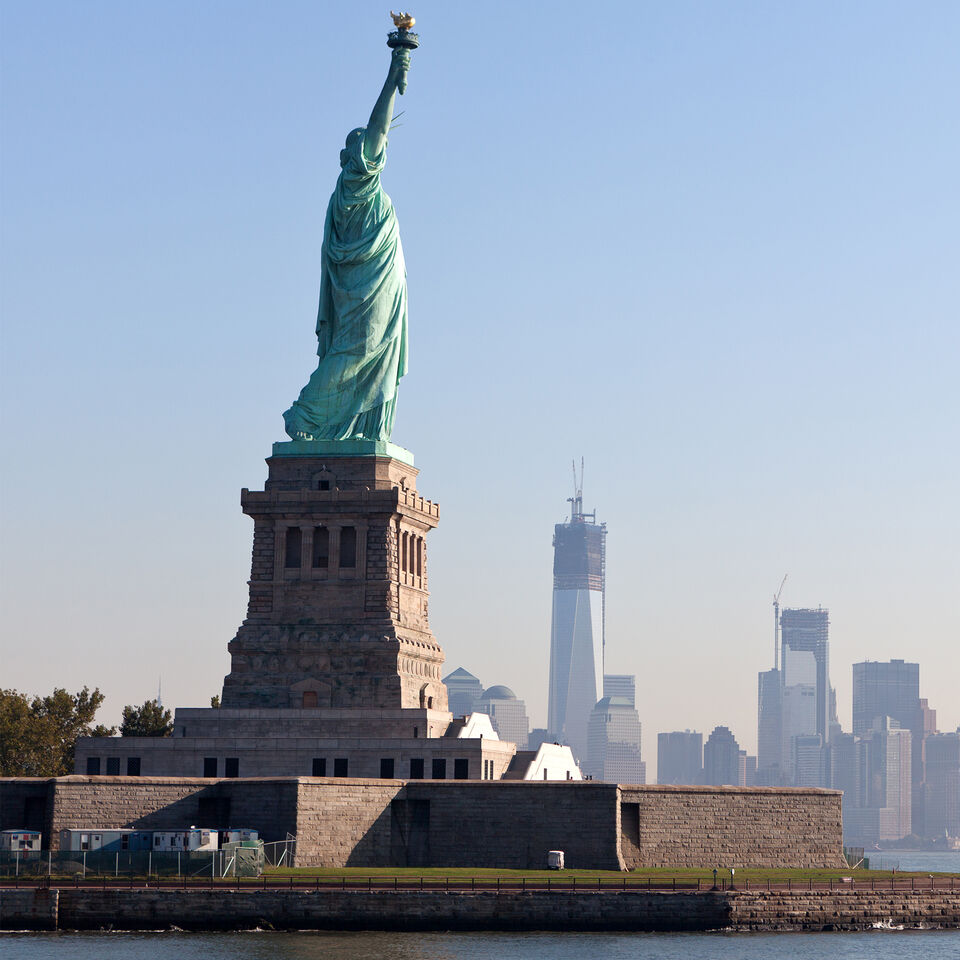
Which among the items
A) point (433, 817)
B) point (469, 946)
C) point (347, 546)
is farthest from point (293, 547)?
point (469, 946)

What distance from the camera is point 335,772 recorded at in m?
84.0

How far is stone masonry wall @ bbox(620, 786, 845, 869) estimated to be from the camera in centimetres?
8038

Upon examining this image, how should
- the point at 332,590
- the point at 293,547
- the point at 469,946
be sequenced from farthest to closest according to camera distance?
1. the point at 293,547
2. the point at 332,590
3. the point at 469,946

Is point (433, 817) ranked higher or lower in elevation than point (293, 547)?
lower

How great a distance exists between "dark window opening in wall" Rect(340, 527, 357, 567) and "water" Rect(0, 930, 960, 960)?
2286 cm

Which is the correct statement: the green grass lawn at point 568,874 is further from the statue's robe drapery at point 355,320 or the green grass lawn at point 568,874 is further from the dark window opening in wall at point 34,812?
the statue's robe drapery at point 355,320

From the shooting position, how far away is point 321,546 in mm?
90062

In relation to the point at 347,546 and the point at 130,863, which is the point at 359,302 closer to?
the point at 347,546

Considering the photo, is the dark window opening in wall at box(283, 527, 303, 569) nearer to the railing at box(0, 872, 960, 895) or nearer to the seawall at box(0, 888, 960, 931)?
the railing at box(0, 872, 960, 895)

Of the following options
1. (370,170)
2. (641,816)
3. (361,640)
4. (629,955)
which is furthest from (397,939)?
(370,170)

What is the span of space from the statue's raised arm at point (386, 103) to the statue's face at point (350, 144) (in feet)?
1.47

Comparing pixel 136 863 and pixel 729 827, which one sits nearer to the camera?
pixel 136 863

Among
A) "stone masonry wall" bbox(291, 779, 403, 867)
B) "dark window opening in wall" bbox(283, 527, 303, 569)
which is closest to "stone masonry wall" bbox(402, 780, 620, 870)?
"stone masonry wall" bbox(291, 779, 403, 867)

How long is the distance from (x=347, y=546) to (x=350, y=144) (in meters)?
17.7
